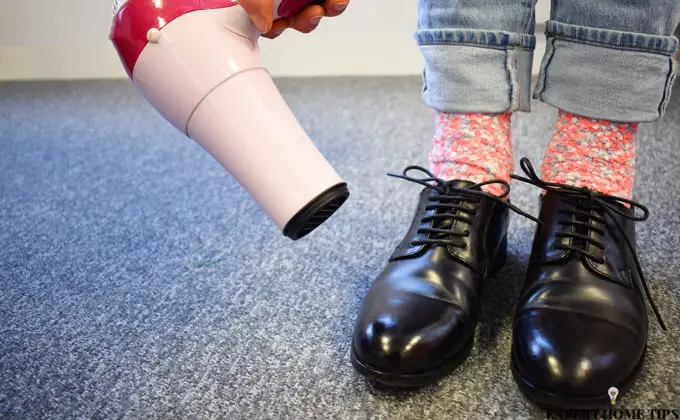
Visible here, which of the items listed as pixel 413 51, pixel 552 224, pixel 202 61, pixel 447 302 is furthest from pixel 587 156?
pixel 413 51

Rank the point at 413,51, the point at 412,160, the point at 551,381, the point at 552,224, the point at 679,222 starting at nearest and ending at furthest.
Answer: the point at 551,381, the point at 552,224, the point at 679,222, the point at 412,160, the point at 413,51

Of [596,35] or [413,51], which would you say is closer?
[596,35]

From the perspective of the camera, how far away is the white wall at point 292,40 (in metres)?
1.34

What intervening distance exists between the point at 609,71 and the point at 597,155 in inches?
3.0

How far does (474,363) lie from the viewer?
Answer: 502 millimetres

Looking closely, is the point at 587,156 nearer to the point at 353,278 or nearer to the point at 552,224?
the point at 552,224

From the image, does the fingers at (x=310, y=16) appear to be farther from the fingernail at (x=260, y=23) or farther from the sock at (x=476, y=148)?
the sock at (x=476, y=148)

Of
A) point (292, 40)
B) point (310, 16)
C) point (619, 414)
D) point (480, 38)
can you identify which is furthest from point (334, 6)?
point (292, 40)

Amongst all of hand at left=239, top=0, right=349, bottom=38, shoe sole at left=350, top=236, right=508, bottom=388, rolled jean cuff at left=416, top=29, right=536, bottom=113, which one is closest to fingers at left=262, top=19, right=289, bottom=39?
hand at left=239, top=0, right=349, bottom=38

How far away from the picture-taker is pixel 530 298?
0.50m

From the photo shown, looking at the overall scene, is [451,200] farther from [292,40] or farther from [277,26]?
[292,40]

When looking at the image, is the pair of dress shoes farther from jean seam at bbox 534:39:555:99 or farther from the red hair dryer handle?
the red hair dryer handle

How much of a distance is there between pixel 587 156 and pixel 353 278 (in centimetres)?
25

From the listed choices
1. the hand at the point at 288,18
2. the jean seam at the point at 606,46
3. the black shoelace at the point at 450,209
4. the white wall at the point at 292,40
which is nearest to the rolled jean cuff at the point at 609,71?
the jean seam at the point at 606,46
